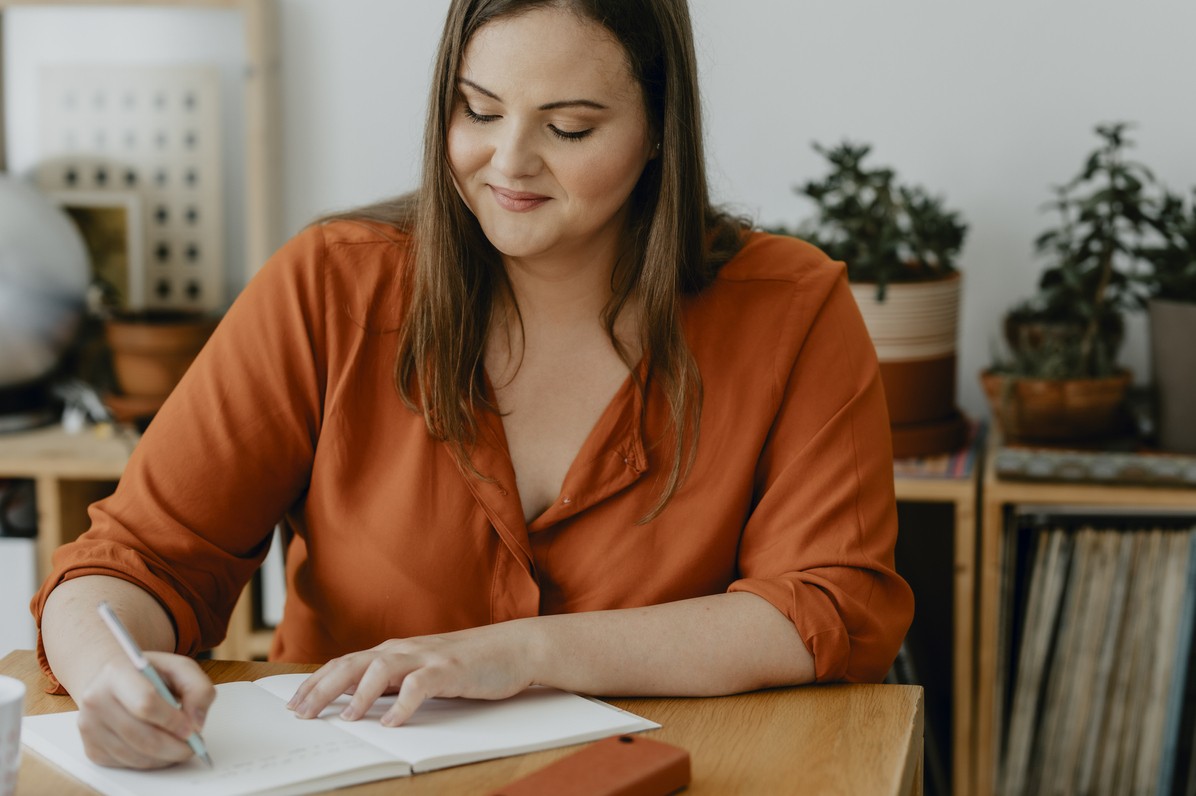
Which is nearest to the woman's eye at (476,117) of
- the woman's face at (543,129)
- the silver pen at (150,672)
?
the woman's face at (543,129)

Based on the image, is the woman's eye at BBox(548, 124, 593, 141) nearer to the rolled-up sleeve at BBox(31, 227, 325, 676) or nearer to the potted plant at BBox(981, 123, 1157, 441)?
the rolled-up sleeve at BBox(31, 227, 325, 676)

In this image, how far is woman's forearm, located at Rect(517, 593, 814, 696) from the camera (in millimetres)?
1145

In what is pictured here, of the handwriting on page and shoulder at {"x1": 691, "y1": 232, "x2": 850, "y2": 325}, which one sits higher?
shoulder at {"x1": 691, "y1": 232, "x2": 850, "y2": 325}

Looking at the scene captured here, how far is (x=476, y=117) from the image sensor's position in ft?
4.29

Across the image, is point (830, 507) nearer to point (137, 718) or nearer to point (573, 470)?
point (573, 470)

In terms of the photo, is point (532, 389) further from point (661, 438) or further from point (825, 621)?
point (825, 621)

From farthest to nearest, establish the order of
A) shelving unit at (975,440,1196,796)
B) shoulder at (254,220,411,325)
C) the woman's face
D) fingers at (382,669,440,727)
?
shelving unit at (975,440,1196,796) → shoulder at (254,220,411,325) → the woman's face → fingers at (382,669,440,727)

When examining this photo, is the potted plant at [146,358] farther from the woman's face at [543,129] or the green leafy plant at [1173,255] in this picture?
the green leafy plant at [1173,255]

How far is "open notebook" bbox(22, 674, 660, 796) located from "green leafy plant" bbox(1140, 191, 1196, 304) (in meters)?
1.19

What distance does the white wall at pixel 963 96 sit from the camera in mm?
2150

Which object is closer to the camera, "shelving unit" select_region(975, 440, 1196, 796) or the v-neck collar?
the v-neck collar

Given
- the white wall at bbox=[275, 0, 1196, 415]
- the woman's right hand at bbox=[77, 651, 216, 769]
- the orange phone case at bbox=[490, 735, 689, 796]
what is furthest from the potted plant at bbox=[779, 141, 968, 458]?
the woman's right hand at bbox=[77, 651, 216, 769]

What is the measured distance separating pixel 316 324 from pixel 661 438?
1.19ft

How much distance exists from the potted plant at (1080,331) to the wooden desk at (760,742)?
2.98 ft
